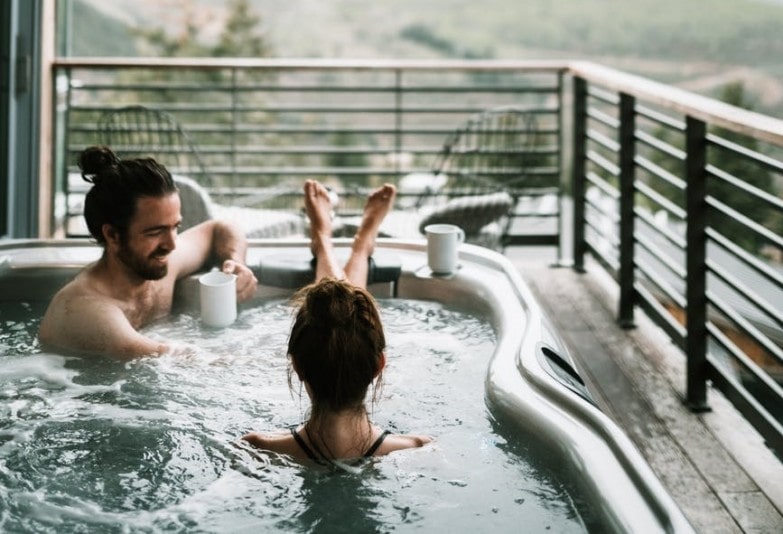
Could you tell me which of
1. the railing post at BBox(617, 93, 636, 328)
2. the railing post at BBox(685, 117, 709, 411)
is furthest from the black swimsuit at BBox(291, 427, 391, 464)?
the railing post at BBox(617, 93, 636, 328)

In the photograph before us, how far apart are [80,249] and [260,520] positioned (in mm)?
1515

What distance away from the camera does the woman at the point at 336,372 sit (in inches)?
63.5

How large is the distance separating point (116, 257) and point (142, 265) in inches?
2.5

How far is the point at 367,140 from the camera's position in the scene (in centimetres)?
1917

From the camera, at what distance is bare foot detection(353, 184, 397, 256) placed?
9.05ft

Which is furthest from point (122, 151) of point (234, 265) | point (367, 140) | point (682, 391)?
point (367, 140)

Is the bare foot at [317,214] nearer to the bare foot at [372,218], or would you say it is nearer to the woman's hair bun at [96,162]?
the bare foot at [372,218]

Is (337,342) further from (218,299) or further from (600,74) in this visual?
(600,74)

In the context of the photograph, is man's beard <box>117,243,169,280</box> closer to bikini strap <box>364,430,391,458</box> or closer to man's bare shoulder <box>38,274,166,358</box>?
man's bare shoulder <box>38,274,166,358</box>

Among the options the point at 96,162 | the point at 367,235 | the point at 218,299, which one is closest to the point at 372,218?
the point at 367,235

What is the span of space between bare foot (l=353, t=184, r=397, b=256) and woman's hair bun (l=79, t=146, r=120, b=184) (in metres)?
0.72

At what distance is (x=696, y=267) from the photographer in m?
2.85

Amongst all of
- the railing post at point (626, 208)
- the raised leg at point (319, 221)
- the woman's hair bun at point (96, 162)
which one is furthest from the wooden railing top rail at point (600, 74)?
the woman's hair bun at point (96, 162)

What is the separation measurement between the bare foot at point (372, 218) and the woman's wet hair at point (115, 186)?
0.63 meters
